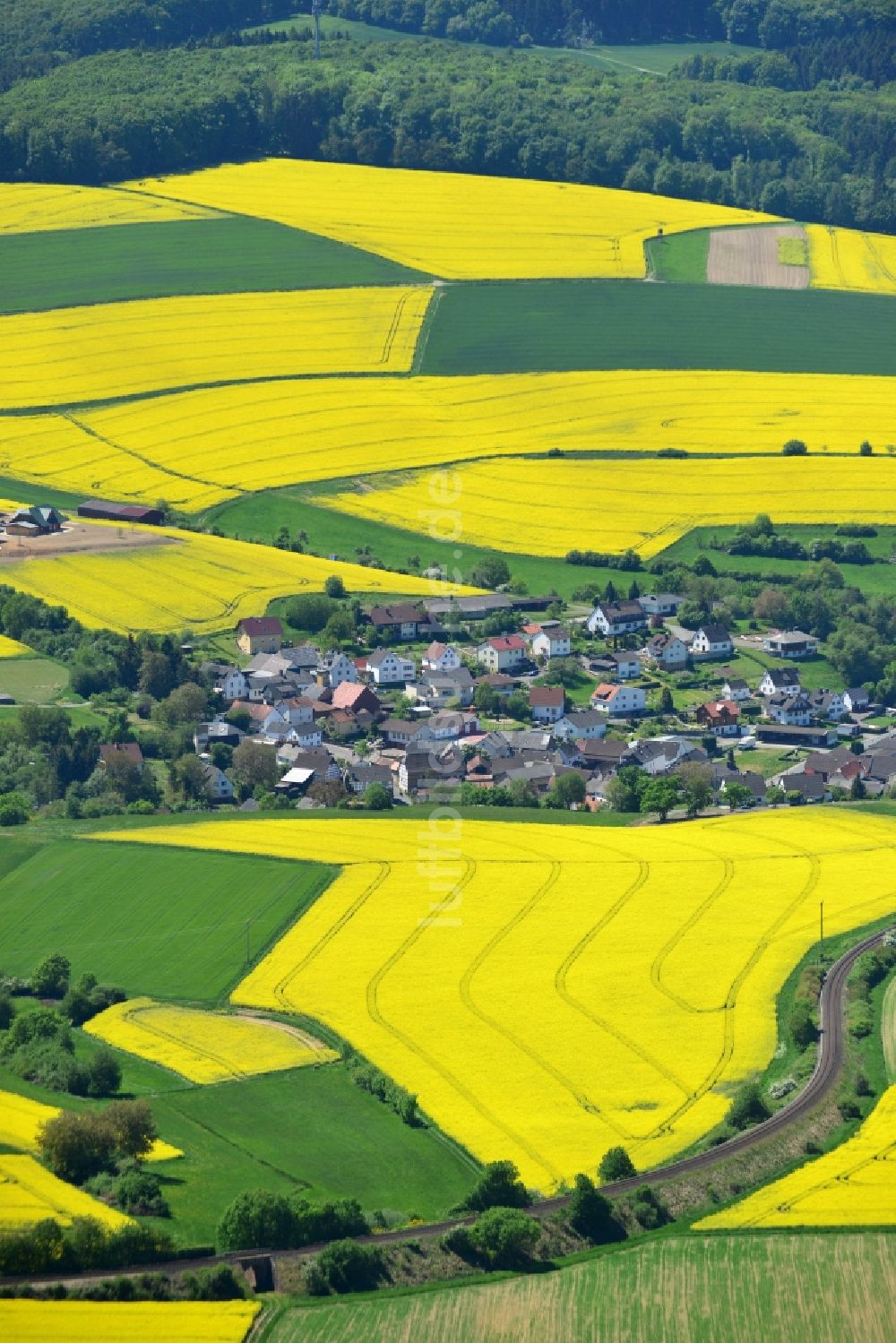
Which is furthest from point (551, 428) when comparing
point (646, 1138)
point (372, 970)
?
point (646, 1138)

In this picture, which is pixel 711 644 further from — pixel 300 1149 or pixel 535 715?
pixel 300 1149

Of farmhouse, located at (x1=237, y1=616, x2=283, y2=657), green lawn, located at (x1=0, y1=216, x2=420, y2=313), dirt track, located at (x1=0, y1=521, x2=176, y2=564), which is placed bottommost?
farmhouse, located at (x1=237, y1=616, x2=283, y2=657)

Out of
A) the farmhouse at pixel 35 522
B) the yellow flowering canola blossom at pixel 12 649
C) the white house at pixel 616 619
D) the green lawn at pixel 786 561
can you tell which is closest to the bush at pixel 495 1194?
the yellow flowering canola blossom at pixel 12 649

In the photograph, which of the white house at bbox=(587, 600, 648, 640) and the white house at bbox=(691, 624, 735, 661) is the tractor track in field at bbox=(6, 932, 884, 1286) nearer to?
the white house at bbox=(691, 624, 735, 661)

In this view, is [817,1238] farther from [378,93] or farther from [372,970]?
[378,93]

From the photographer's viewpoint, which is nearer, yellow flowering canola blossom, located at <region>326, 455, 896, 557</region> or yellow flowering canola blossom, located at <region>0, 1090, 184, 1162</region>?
yellow flowering canola blossom, located at <region>0, 1090, 184, 1162</region>

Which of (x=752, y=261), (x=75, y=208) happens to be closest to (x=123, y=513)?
(x=75, y=208)

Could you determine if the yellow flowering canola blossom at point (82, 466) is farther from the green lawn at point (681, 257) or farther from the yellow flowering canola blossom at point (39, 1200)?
the yellow flowering canola blossom at point (39, 1200)

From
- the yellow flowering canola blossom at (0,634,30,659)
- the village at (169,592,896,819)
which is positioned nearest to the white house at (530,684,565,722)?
the village at (169,592,896,819)
